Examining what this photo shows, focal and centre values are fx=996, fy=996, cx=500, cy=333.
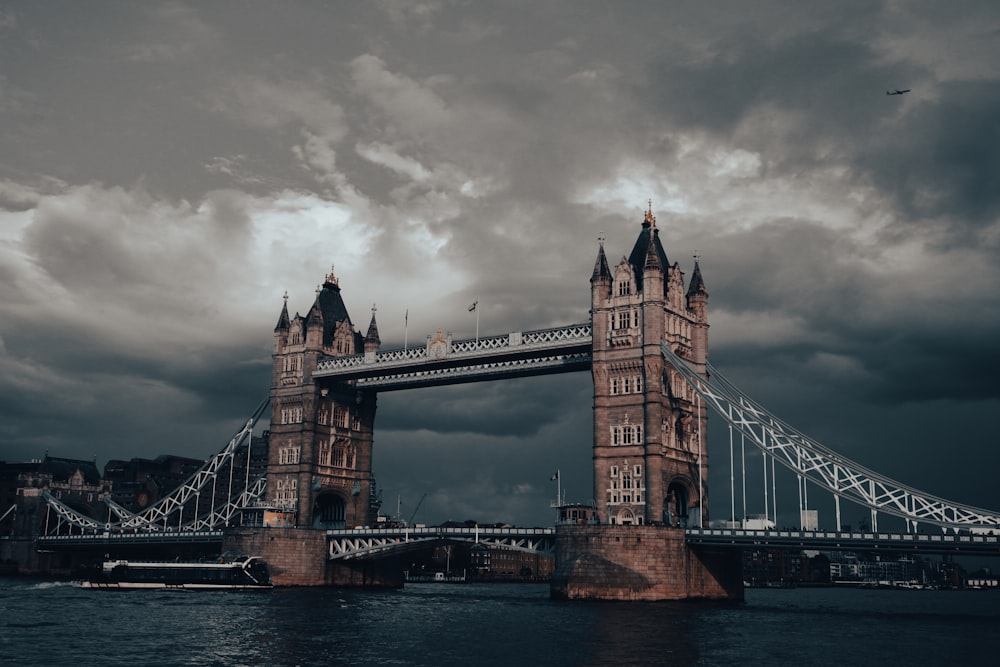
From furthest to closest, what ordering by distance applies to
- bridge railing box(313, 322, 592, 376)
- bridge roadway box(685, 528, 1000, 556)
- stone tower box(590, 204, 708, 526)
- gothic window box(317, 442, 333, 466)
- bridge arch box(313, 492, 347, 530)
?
bridge arch box(313, 492, 347, 530)
gothic window box(317, 442, 333, 466)
bridge railing box(313, 322, 592, 376)
stone tower box(590, 204, 708, 526)
bridge roadway box(685, 528, 1000, 556)

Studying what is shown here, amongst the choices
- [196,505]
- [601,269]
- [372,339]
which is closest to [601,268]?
[601,269]

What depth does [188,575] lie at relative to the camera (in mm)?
125188

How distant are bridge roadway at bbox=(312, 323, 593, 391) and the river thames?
28665mm

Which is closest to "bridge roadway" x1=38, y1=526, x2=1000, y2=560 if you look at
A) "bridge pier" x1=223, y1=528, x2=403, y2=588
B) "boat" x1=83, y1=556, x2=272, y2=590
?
"bridge pier" x1=223, y1=528, x2=403, y2=588

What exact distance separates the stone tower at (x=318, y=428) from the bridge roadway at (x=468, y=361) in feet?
11.6

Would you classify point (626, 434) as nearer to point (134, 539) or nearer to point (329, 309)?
point (329, 309)

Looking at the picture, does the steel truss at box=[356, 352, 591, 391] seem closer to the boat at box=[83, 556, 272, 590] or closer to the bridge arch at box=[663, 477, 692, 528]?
the bridge arch at box=[663, 477, 692, 528]

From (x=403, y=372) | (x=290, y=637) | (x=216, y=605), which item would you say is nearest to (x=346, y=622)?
(x=290, y=637)

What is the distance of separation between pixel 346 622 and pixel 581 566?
2773cm

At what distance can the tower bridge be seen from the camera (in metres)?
96.8

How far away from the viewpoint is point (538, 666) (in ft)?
186

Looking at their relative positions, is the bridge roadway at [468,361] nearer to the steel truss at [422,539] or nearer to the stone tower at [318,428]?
the stone tower at [318,428]

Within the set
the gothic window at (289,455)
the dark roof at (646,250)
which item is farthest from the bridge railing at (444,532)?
the dark roof at (646,250)

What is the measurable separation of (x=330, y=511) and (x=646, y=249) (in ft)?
203
